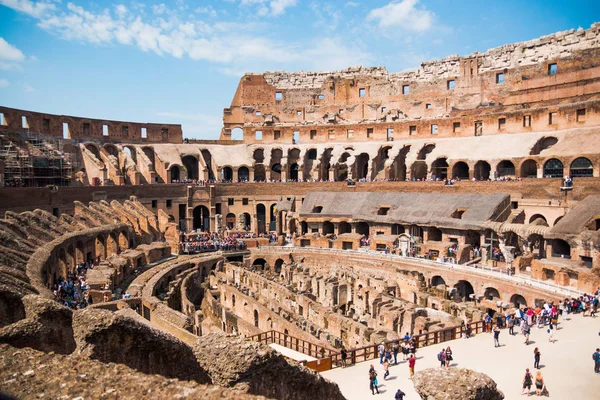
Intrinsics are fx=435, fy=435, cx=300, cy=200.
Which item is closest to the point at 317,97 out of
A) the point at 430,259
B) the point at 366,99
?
the point at 366,99

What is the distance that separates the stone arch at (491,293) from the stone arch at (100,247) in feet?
78.1

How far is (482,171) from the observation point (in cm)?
4122

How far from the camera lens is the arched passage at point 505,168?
38.8 meters

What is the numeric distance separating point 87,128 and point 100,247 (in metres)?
20.7

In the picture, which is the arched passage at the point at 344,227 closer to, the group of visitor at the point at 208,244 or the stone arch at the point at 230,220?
the group of visitor at the point at 208,244

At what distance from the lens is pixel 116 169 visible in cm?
4166

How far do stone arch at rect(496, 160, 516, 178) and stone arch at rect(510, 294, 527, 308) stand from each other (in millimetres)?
17115

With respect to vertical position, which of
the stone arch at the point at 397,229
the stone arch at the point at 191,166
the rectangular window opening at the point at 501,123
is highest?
the rectangular window opening at the point at 501,123

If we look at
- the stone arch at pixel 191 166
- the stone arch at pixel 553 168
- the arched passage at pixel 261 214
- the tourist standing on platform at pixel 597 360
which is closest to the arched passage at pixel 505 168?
the stone arch at pixel 553 168

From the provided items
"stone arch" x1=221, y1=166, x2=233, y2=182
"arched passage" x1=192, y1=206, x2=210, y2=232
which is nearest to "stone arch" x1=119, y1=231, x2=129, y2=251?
"arched passage" x1=192, y1=206, x2=210, y2=232

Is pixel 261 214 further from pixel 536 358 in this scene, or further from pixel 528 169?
pixel 536 358

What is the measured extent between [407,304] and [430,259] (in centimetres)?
1067

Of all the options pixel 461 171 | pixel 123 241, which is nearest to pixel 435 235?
pixel 461 171

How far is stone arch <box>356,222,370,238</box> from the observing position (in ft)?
127
